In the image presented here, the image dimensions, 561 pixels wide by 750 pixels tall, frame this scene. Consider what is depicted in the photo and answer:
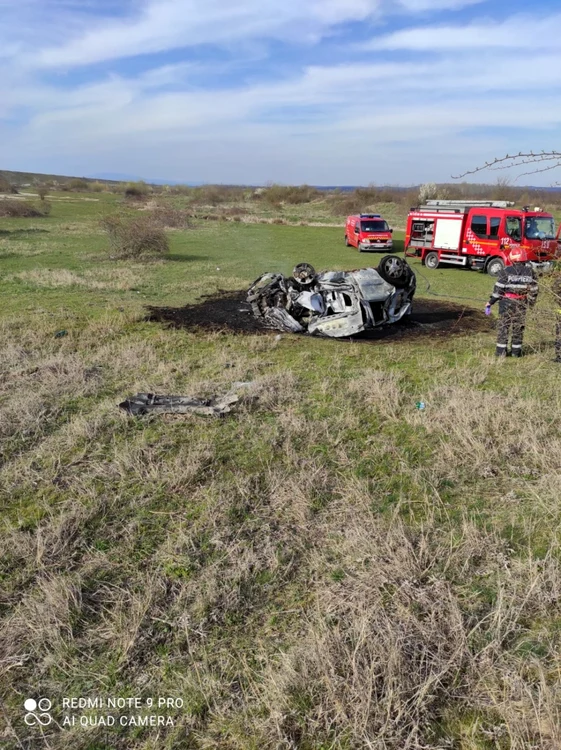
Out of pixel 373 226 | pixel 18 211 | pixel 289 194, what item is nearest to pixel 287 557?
pixel 373 226

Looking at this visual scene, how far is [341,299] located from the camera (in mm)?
9531

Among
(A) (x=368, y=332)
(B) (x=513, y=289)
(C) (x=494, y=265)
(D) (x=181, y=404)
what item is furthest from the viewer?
(C) (x=494, y=265)

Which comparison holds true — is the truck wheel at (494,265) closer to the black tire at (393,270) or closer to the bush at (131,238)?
the black tire at (393,270)

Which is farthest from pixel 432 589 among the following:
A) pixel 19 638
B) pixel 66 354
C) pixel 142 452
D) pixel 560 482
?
pixel 66 354

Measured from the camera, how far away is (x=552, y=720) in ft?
7.05

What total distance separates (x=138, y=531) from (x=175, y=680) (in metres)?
1.40

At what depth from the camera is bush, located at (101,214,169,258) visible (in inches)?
823

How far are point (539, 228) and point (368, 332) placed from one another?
35.5ft

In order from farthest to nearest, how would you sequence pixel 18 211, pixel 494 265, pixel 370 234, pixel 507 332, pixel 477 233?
pixel 18 211 → pixel 370 234 → pixel 477 233 → pixel 494 265 → pixel 507 332

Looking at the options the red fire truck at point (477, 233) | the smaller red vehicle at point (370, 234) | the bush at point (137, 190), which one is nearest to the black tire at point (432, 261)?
the red fire truck at point (477, 233)

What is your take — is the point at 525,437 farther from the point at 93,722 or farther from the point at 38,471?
the point at 38,471

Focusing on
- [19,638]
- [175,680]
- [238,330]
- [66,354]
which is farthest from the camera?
[238,330]

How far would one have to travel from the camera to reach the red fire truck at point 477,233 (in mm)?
16562

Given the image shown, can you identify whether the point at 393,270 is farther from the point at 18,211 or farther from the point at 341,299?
the point at 18,211
